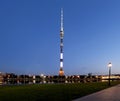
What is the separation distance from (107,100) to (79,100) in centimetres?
176

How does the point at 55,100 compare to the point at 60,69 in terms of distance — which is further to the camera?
the point at 60,69

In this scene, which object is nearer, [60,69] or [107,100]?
[107,100]

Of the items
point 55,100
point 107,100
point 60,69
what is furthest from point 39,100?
point 60,69

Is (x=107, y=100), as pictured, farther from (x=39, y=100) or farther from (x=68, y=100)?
(x=39, y=100)

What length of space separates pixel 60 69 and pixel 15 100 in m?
170

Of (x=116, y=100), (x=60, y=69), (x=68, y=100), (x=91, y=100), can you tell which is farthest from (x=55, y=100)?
(x=60, y=69)

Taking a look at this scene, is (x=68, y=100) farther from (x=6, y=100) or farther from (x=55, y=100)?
(x=6, y=100)

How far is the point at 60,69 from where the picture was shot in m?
194

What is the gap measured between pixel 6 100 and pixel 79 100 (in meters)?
4.57

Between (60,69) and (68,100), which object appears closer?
(68,100)

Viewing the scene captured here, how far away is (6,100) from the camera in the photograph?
23391 millimetres

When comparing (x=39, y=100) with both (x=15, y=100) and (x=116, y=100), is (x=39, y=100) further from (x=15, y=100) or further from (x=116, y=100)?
(x=116, y=100)

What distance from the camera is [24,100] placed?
23.8m

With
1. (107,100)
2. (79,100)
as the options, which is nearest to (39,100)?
(79,100)
